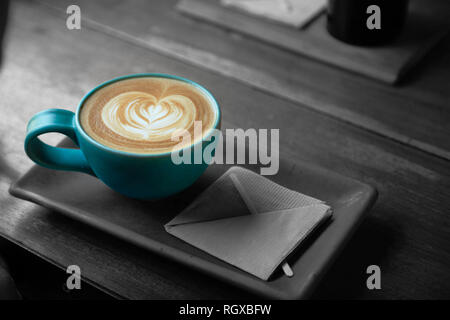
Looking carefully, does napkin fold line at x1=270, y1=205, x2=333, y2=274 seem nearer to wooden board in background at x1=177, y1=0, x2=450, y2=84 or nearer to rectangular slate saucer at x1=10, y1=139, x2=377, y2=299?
rectangular slate saucer at x1=10, y1=139, x2=377, y2=299

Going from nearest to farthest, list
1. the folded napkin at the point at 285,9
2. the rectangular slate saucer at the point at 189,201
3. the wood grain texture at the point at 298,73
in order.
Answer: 1. the rectangular slate saucer at the point at 189,201
2. the wood grain texture at the point at 298,73
3. the folded napkin at the point at 285,9

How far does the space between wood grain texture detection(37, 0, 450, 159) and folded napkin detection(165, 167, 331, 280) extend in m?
0.23

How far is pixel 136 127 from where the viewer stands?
0.56 metres

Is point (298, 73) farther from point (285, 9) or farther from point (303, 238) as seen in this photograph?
point (303, 238)

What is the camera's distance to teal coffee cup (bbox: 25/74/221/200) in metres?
0.51

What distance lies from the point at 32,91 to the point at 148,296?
0.42 m

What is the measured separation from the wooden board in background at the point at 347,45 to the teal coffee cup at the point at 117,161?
35 centimetres

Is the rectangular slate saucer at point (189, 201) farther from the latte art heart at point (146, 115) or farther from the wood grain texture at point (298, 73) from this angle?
the wood grain texture at point (298, 73)

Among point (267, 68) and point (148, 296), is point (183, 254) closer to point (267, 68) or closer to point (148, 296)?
point (148, 296)

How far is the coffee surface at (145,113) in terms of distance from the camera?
0.53m

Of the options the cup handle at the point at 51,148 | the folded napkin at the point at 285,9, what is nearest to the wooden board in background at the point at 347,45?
the folded napkin at the point at 285,9

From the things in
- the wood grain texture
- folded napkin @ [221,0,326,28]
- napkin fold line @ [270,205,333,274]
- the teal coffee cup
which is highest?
the teal coffee cup

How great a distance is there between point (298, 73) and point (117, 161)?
0.42 m

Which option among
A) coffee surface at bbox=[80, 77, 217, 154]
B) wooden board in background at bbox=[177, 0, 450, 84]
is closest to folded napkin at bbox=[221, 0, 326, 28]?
wooden board in background at bbox=[177, 0, 450, 84]
